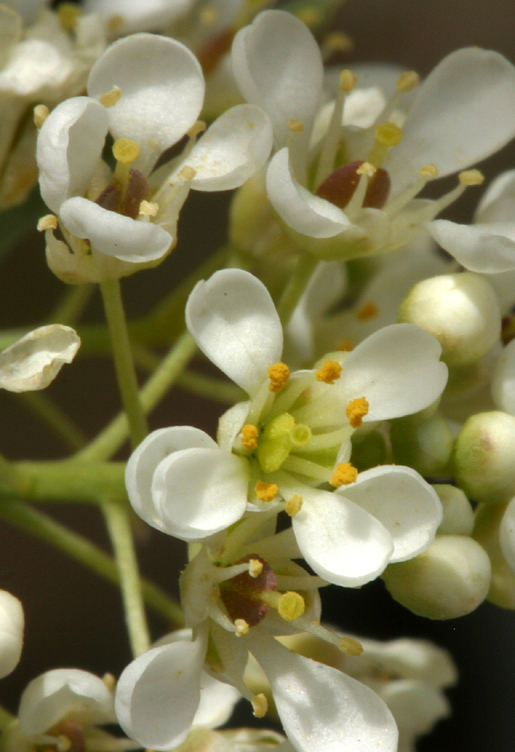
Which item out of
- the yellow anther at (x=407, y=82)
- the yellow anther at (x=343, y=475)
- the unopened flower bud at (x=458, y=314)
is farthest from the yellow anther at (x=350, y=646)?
the yellow anther at (x=407, y=82)

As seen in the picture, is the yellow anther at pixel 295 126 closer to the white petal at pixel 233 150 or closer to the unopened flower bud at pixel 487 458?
the white petal at pixel 233 150

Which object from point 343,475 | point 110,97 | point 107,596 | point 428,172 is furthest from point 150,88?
point 107,596

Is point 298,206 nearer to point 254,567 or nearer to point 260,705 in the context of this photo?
point 254,567

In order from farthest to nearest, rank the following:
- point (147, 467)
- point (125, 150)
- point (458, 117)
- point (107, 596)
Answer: point (107, 596) < point (458, 117) < point (125, 150) < point (147, 467)

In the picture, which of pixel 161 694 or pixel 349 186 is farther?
pixel 349 186

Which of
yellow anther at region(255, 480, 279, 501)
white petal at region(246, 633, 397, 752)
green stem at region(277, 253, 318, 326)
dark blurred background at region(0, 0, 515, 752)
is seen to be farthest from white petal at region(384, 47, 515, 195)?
dark blurred background at region(0, 0, 515, 752)

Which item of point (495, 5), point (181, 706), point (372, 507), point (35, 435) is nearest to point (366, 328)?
point (372, 507)

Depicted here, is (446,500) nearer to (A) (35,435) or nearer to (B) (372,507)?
(B) (372,507)
